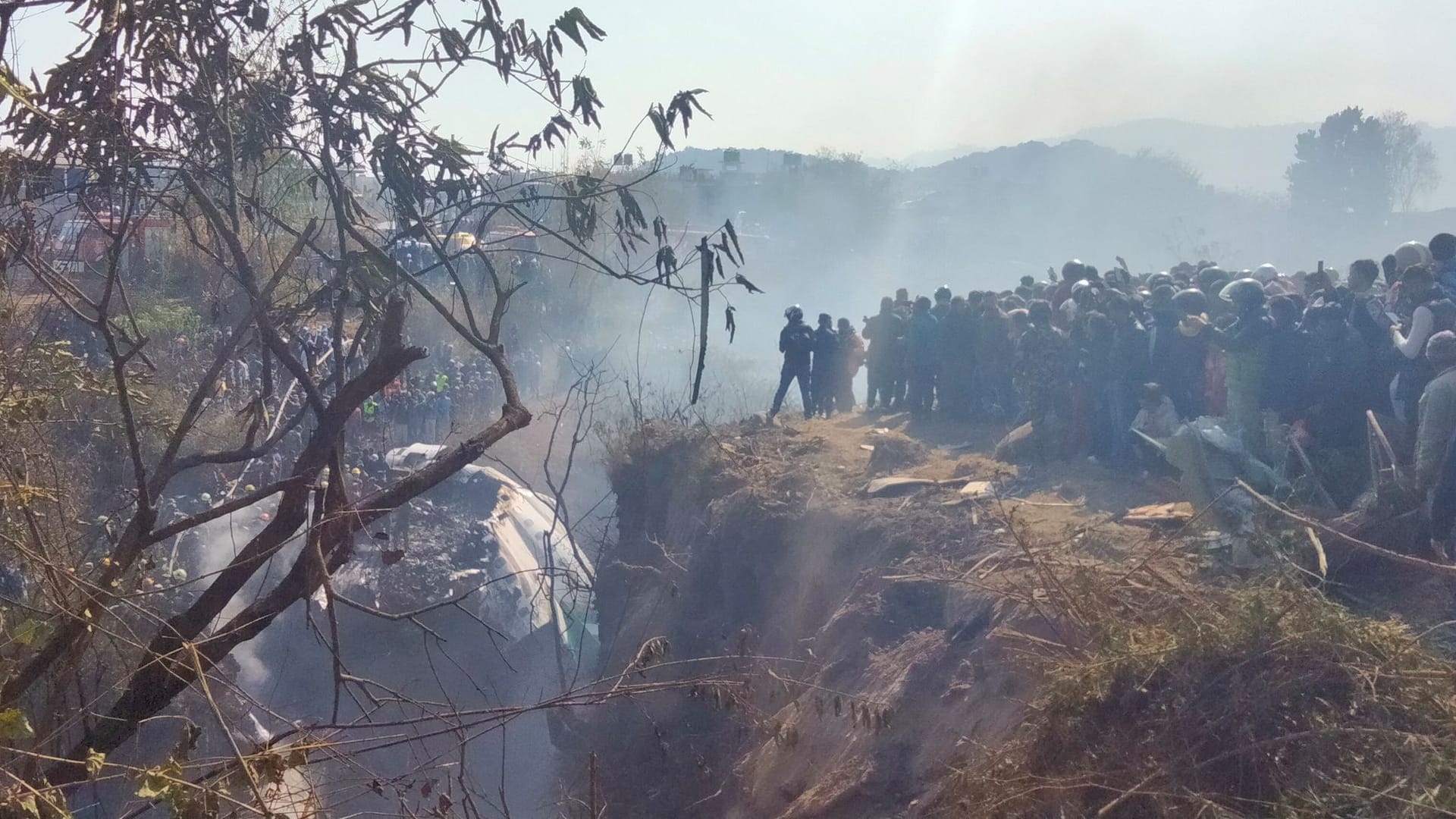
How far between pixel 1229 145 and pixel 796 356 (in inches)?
4026

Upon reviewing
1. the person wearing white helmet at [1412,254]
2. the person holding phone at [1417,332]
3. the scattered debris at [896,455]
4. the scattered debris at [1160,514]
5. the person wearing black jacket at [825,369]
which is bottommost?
the scattered debris at [896,455]

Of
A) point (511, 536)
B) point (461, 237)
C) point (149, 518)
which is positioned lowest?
point (511, 536)

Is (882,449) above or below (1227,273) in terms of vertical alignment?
below

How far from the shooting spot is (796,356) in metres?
14.3

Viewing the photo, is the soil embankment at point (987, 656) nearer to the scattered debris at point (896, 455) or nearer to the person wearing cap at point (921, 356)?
the scattered debris at point (896, 455)

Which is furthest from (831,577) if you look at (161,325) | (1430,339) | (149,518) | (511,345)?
(511,345)

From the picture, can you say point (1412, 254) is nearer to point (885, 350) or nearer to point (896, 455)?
point (896, 455)

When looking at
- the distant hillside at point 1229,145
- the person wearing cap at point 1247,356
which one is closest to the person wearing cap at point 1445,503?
the person wearing cap at point 1247,356

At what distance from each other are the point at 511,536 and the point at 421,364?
7.52m

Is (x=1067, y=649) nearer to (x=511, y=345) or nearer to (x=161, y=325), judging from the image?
(x=161, y=325)

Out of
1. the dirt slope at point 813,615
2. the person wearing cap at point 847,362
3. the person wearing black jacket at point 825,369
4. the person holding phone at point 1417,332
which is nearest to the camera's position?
the dirt slope at point 813,615

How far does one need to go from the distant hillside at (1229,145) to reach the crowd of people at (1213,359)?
71368 mm

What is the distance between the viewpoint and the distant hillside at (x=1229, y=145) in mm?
84125

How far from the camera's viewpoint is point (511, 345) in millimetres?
24469
